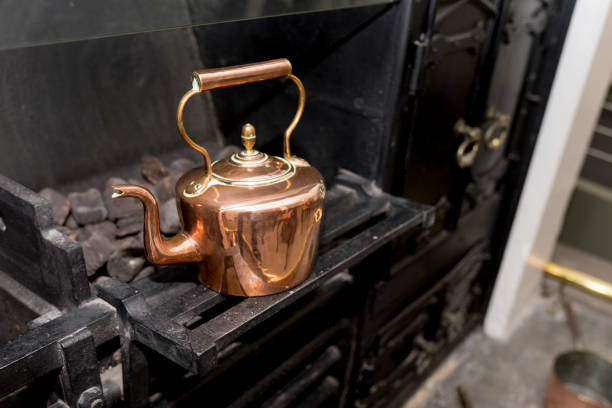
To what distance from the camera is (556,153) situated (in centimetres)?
251

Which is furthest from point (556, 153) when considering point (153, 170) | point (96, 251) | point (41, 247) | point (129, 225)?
point (41, 247)

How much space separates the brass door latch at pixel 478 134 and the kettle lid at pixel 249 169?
3.69ft

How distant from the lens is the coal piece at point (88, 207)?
146 cm

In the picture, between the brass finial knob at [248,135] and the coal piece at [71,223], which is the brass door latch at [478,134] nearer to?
the brass finial knob at [248,135]

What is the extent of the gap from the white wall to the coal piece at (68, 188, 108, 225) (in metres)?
2.04

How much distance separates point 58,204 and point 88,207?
0.08m

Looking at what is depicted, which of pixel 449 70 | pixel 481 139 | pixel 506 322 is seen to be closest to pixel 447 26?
pixel 449 70

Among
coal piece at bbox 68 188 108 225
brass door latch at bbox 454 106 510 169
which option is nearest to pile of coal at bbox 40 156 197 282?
coal piece at bbox 68 188 108 225

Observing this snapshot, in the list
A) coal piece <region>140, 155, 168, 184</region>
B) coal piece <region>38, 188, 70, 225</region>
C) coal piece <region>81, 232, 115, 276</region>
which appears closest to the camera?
coal piece <region>81, 232, 115, 276</region>

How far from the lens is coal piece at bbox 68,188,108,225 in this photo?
4.78 feet

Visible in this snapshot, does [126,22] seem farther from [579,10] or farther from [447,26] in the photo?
[579,10]

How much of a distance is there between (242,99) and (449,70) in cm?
75

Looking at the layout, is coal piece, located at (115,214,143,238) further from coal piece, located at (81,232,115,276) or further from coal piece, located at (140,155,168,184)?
coal piece, located at (140,155,168,184)

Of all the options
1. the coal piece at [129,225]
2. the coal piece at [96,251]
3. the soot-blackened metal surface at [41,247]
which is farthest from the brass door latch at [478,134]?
the soot-blackened metal surface at [41,247]
